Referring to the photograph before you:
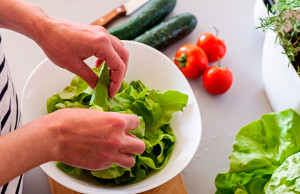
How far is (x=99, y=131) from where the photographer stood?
58 cm

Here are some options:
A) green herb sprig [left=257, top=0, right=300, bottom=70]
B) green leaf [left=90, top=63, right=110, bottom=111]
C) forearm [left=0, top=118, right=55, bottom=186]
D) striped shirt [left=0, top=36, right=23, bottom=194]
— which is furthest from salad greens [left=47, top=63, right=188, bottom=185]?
green herb sprig [left=257, top=0, right=300, bottom=70]

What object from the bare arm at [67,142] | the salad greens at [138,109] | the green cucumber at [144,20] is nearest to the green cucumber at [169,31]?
the green cucumber at [144,20]

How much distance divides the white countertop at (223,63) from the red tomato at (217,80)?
0.04 m

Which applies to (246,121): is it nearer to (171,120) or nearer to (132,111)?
(171,120)

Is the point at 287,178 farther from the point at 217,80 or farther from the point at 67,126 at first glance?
the point at 67,126

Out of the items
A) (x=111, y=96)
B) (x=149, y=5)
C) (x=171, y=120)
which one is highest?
(x=149, y=5)

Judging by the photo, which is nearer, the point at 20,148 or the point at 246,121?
the point at 20,148

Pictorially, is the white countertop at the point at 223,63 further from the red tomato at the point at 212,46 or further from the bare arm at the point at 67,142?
the bare arm at the point at 67,142

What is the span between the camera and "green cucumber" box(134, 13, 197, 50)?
1.23 metres

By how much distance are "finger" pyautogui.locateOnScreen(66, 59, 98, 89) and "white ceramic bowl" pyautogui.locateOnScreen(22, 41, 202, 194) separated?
19 centimetres

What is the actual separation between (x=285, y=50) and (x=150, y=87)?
1.35ft

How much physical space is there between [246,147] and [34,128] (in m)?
0.60

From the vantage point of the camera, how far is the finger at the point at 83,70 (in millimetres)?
727

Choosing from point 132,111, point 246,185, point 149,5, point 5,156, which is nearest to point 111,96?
point 132,111
